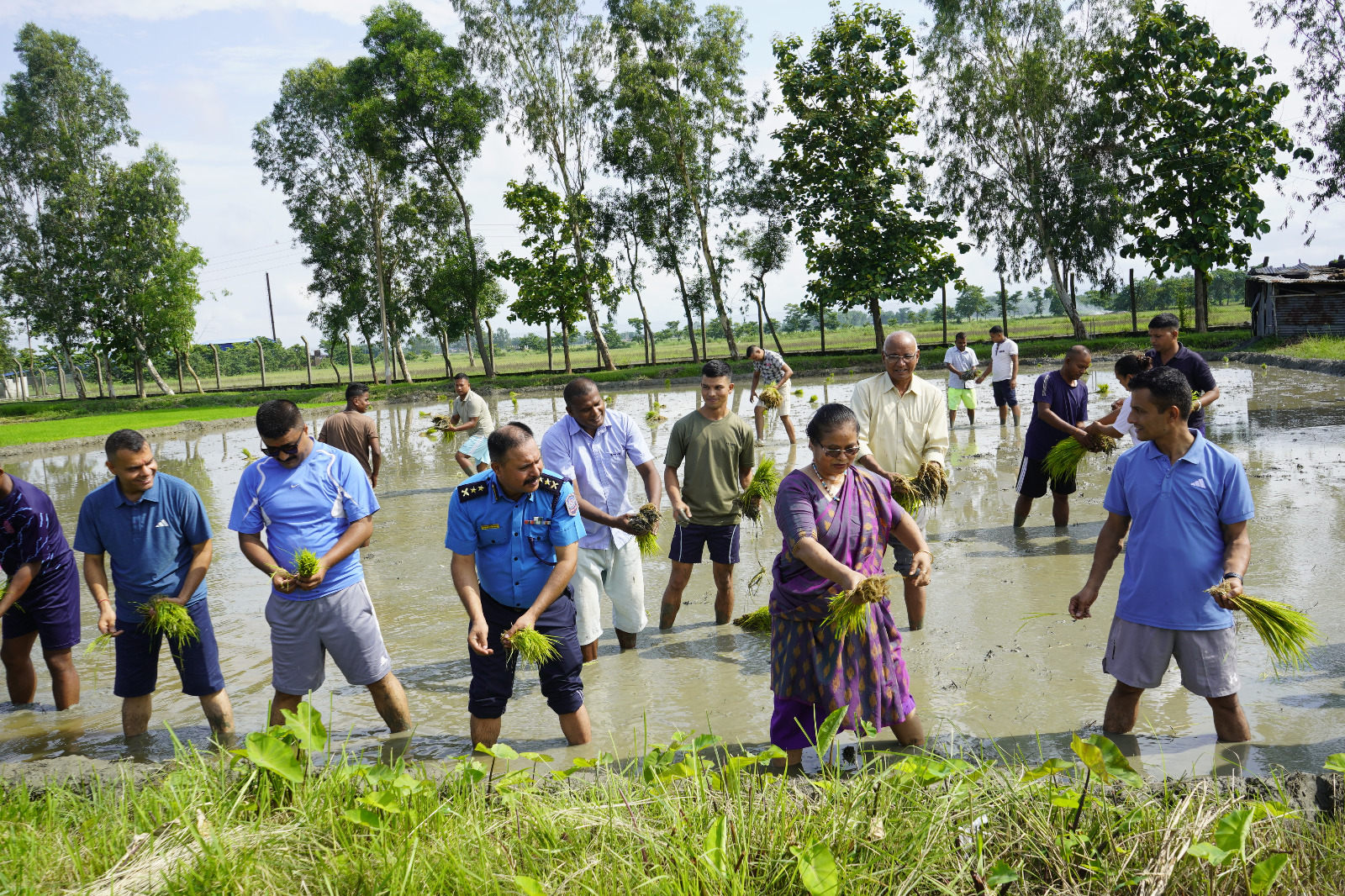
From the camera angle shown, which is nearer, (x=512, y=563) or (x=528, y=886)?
(x=528, y=886)

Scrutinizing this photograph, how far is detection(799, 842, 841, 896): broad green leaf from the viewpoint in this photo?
259 centimetres

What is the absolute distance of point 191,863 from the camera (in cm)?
306

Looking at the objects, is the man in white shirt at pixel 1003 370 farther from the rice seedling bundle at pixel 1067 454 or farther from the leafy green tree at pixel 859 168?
the leafy green tree at pixel 859 168

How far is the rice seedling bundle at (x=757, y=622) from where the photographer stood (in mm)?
6527

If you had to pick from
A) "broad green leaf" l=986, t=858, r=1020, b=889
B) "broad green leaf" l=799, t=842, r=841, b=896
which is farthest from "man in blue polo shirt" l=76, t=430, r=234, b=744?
"broad green leaf" l=986, t=858, r=1020, b=889

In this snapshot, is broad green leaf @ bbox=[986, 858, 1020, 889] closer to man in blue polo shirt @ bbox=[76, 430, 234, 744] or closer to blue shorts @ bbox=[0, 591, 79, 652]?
man in blue polo shirt @ bbox=[76, 430, 234, 744]

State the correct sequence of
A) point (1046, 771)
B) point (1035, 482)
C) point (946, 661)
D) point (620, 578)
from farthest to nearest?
point (1035, 482), point (620, 578), point (946, 661), point (1046, 771)

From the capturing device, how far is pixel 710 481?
6.54m

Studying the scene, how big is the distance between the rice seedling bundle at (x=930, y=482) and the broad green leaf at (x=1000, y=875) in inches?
142

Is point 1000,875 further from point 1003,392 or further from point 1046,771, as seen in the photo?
point 1003,392

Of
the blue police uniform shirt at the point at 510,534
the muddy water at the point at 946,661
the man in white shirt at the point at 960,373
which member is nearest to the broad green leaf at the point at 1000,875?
the muddy water at the point at 946,661

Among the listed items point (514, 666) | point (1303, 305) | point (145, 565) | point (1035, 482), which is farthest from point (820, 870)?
point (1303, 305)

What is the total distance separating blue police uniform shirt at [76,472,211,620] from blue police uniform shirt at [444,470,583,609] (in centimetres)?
171

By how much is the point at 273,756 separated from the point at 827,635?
226cm
